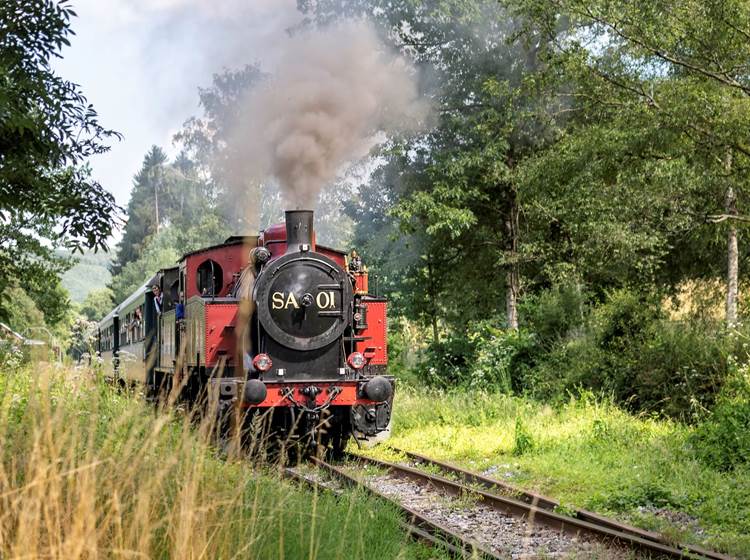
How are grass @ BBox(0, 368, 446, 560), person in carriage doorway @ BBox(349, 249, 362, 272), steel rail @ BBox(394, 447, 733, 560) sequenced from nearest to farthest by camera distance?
grass @ BBox(0, 368, 446, 560) → steel rail @ BBox(394, 447, 733, 560) → person in carriage doorway @ BBox(349, 249, 362, 272)

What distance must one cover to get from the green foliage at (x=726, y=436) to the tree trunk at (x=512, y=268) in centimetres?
1056

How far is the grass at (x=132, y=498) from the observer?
311 centimetres

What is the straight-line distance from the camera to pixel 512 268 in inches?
846

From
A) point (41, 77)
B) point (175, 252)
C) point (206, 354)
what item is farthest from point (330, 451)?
point (175, 252)

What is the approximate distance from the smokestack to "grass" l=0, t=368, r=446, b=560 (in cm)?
415

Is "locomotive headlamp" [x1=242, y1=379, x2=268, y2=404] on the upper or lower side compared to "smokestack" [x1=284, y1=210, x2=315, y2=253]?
lower

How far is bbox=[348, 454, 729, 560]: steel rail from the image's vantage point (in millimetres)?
6230

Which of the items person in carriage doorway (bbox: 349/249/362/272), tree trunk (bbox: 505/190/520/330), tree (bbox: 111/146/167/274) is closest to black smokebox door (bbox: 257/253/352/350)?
person in carriage doorway (bbox: 349/249/362/272)

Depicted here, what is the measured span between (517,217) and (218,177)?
23.6m

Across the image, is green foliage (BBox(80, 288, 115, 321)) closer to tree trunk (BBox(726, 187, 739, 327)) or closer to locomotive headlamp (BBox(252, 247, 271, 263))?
tree trunk (BBox(726, 187, 739, 327))

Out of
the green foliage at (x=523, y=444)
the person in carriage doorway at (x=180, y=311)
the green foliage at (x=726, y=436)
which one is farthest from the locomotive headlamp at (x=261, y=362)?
the green foliage at (x=726, y=436)

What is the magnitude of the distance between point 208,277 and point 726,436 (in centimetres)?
655

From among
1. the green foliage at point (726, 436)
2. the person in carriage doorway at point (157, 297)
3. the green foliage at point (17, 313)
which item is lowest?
the green foliage at point (726, 436)

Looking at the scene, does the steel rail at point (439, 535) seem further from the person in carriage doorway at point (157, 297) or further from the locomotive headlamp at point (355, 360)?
the person in carriage doorway at point (157, 297)
